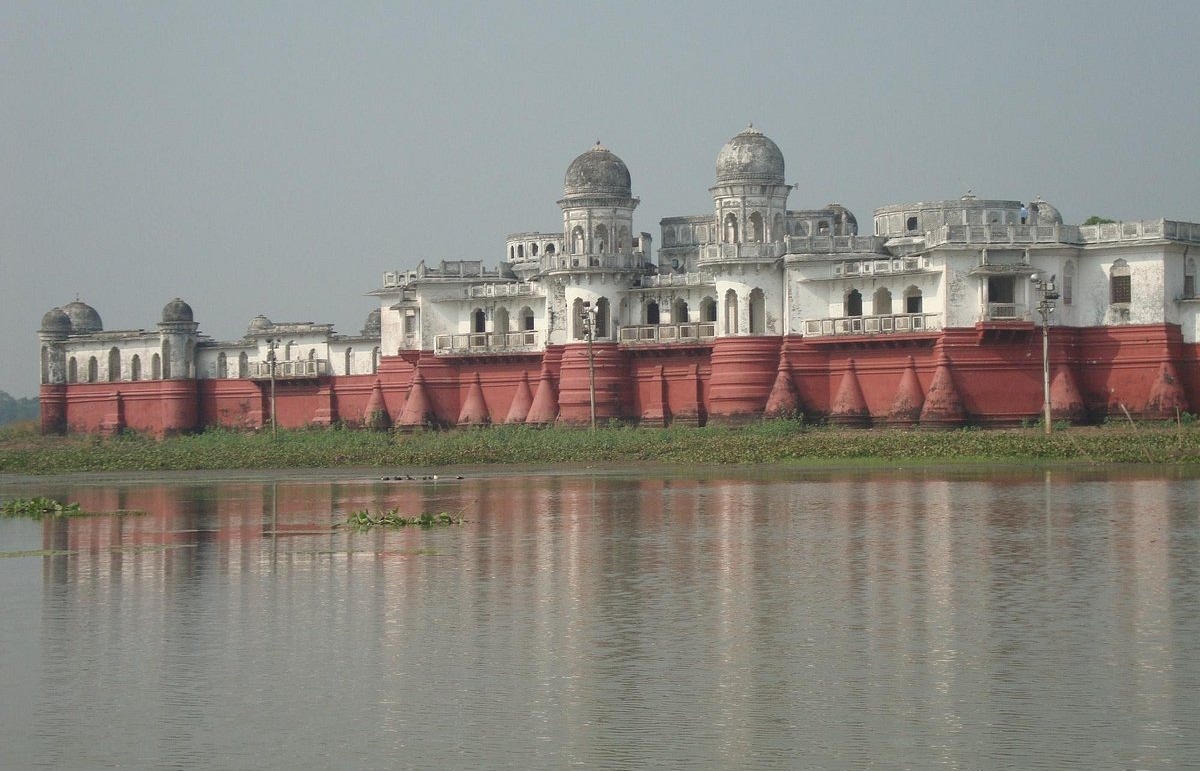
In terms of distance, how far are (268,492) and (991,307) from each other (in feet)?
62.8

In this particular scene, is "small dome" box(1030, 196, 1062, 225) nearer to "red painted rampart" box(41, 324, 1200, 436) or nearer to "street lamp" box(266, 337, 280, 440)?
"red painted rampart" box(41, 324, 1200, 436)

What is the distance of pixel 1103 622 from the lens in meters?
18.7

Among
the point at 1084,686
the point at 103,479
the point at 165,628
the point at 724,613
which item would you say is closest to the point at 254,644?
the point at 165,628

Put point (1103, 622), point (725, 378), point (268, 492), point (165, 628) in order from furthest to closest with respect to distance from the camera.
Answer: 1. point (725, 378)
2. point (268, 492)
3. point (165, 628)
4. point (1103, 622)

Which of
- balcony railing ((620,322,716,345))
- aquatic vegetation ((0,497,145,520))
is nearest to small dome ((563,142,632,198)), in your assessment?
balcony railing ((620,322,716,345))

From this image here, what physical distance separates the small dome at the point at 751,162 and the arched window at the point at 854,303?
4093 millimetres

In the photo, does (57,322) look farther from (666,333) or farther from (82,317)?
(666,333)

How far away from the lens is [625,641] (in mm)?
18469

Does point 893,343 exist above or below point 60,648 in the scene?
above

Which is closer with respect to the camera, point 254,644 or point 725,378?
point 254,644

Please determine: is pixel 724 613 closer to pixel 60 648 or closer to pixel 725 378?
pixel 60 648

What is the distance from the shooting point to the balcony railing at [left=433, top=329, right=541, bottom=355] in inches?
2293

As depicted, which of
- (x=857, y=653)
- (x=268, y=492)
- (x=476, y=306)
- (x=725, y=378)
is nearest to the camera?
(x=857, y=653)

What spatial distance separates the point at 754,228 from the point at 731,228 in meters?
0.65
